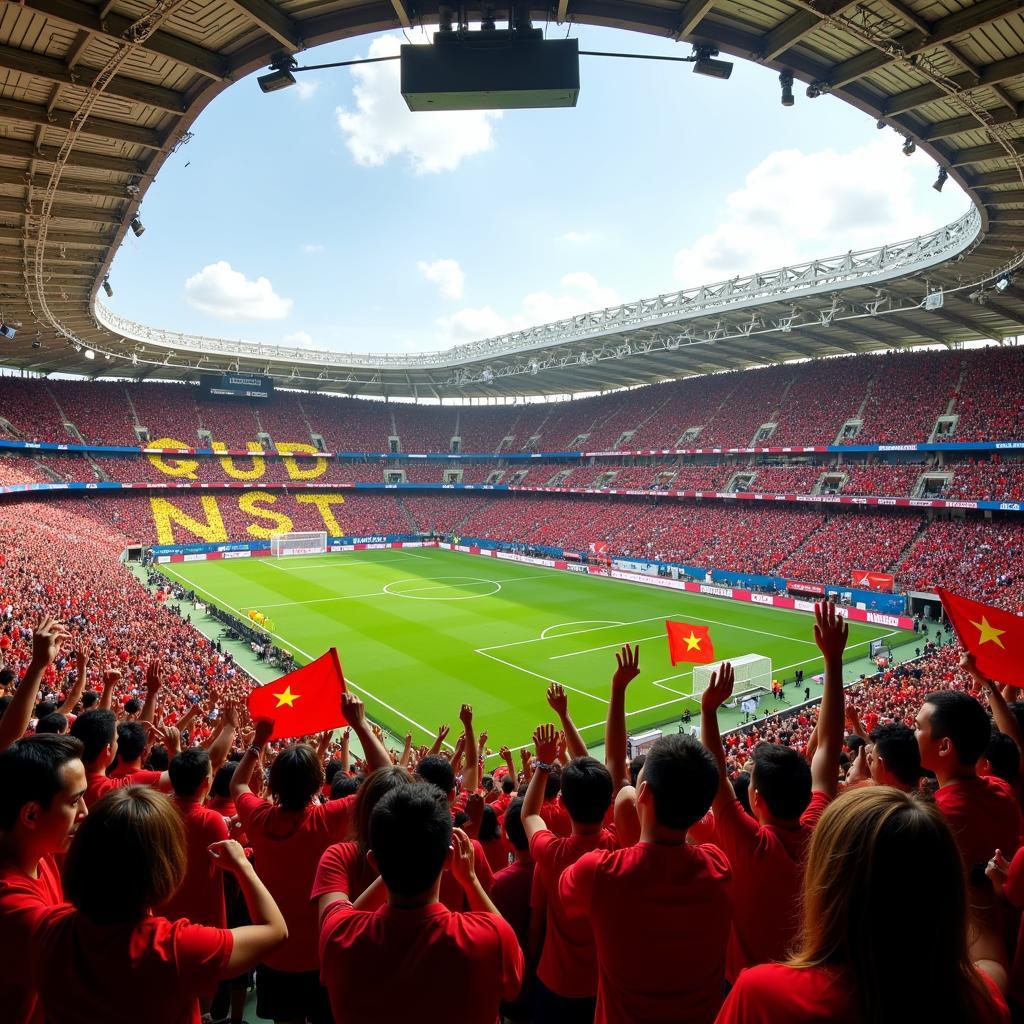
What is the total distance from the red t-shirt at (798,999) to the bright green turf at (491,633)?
18521 millimetres

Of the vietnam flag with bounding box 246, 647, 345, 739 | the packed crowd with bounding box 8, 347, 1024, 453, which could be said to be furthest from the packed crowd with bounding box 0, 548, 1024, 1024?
the packed crowd with bounding box 8, 347, 1024, 453

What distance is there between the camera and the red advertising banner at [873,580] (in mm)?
34062

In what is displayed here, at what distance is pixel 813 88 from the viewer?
45.4ft

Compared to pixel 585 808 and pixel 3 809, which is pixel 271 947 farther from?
pixel 585 808

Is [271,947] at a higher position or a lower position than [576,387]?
lower

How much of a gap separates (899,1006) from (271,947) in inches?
79.8

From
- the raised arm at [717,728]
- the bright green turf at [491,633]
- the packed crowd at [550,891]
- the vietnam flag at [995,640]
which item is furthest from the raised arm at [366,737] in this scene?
the bright green turf at [491,633]

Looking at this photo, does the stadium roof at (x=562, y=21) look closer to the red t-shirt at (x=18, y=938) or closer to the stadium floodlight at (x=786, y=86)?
the stadium floodlight at (x=786, y=86)

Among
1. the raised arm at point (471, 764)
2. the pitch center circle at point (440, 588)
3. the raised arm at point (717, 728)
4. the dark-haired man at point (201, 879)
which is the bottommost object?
the pitch center circle at point (440, 588)

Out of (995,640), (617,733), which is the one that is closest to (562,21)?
(995,640)

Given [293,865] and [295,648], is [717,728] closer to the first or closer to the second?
[293,865]

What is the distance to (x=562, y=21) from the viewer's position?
35.8ft

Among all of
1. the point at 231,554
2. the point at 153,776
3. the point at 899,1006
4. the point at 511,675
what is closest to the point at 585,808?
the point at 899,1006

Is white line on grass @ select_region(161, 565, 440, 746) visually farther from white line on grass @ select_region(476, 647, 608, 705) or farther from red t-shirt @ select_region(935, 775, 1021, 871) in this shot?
red t-shirt @ select_region(935, 775, 1021, 871)
